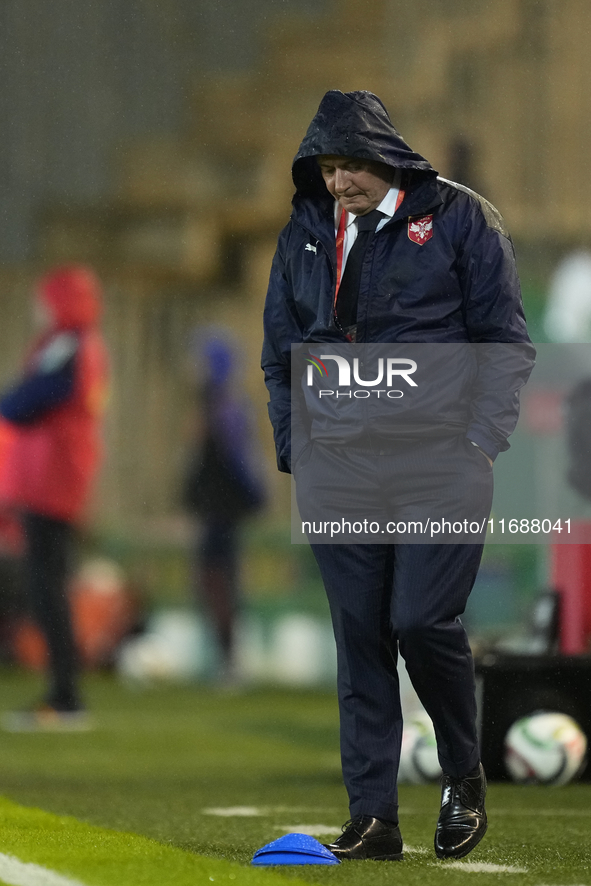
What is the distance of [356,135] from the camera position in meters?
2.51

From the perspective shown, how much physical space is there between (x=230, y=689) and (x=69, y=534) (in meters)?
1.59

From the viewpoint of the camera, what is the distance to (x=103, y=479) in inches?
292

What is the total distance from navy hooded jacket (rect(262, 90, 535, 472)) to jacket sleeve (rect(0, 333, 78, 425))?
2.49m

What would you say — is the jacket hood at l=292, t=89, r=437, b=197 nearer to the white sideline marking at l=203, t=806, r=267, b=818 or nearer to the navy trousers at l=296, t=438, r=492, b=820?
the navy trousers at l=296, t=438, r=492, b=820

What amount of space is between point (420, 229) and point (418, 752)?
1.53 meters

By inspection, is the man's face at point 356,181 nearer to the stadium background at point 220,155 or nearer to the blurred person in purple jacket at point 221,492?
the stadium background at point 220,155

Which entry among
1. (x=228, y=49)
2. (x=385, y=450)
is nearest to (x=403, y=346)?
(x=385, y=450)

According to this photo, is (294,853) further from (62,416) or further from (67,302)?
(67,302)

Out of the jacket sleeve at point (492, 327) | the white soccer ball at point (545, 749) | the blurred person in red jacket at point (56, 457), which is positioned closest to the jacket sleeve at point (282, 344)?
the jacket sleeve at point (492, 327)

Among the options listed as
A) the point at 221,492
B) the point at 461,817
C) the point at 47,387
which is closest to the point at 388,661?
the point at 461,817

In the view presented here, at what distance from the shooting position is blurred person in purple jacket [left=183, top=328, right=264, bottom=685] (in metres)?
6.16

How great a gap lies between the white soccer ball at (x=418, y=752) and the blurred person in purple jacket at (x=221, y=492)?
243cm

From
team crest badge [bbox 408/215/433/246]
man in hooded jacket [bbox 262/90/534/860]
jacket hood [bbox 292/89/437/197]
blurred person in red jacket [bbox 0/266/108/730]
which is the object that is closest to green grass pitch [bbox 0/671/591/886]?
man in hooded jacket [bbox 262/90/534/860]

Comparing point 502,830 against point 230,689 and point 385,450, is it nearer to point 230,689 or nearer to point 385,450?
point 385,450
